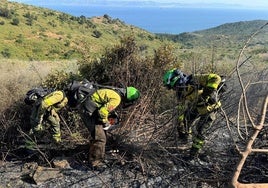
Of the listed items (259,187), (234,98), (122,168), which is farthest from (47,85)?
(259,187)

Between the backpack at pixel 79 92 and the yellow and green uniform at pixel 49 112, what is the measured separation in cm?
17

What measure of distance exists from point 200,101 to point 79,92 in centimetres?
182

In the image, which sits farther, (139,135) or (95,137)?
(139,135)

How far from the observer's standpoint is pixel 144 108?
7559 millimetres

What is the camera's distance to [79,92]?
673 centimetres

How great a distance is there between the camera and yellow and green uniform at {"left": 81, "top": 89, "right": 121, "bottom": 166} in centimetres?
652

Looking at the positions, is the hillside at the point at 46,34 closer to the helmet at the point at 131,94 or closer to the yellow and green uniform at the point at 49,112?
the yellow and green uniform at the point at 49,112

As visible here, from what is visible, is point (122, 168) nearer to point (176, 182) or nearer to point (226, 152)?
point (176, 182)

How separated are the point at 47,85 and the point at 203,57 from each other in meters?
3.16

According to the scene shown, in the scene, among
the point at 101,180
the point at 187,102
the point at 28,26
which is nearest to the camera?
the point at 101,180

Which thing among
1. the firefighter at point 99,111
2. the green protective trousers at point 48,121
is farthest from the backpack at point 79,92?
the green protective trousers at point 48,121

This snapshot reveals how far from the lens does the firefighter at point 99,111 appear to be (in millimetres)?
6532

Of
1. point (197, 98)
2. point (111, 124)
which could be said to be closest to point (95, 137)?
point (111, 124)

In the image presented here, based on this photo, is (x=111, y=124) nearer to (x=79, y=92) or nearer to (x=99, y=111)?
(x=99, y=111)
